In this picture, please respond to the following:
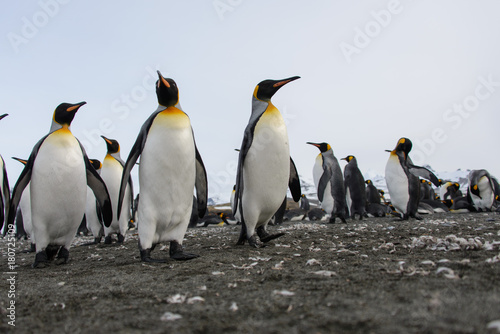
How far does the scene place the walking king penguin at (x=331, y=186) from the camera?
9930mm

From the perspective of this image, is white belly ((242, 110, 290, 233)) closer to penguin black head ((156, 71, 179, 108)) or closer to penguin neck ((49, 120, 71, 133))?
penguin black head ((156, 71, 179, 108))

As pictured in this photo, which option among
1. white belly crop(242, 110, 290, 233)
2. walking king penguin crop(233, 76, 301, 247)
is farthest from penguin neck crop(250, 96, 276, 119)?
white belly crop(242, 110, 290, 233)

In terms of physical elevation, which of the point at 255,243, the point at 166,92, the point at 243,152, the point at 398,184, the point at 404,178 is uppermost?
the point at 166,92

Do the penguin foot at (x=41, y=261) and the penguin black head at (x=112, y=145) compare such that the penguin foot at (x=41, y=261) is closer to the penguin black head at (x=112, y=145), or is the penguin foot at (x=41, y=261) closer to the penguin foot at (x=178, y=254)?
the penguin foot at (x=178, y=254)

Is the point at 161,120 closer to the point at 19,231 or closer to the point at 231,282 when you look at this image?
the point at 231,282

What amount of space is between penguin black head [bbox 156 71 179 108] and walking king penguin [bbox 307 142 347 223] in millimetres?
6250

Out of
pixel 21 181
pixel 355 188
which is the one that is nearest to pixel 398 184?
pixel 355 188

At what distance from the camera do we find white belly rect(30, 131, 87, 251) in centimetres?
443

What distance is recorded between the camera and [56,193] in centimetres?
445

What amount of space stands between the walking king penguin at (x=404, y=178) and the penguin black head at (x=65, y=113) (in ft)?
24.8

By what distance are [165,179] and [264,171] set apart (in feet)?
4.71

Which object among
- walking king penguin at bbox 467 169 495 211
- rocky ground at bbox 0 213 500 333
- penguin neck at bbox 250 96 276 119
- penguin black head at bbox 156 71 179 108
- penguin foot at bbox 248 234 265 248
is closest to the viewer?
rocky ground at bbox 0 213 500 333

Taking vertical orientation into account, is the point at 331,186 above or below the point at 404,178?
below

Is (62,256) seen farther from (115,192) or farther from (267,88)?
(267,88)
